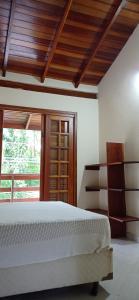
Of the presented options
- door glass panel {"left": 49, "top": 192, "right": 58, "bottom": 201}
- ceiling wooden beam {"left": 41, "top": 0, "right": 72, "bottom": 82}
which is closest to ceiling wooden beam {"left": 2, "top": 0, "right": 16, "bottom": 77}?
ceiling wooden beam {"left": 41, "top": 0, "right": 72, "bottom": 82}

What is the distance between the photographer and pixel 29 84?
451 centimetres

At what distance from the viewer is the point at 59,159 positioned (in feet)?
15.1

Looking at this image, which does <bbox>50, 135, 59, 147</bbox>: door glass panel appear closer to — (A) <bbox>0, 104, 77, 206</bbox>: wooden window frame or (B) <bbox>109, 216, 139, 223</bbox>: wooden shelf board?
(A) <bbox>0, 104, 77, 206</bbox>: wooden window frame

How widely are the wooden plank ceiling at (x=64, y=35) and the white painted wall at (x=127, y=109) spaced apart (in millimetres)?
232

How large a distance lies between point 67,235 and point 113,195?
223cm

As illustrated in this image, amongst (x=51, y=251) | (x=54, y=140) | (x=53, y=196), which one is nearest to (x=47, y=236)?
(x=51, y=251)

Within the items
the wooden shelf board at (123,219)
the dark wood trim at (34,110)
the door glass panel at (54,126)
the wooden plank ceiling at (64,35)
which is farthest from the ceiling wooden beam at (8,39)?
the wooden shelf board at (123,219)

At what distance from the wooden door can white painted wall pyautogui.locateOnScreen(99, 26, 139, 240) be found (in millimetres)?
642

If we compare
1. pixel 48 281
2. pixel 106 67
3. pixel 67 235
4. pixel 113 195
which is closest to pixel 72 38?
pixel 106 67

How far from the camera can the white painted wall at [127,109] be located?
383 cm

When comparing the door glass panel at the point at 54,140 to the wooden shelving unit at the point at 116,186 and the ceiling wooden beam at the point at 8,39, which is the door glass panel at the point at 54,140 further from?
the ceiling wooden beam at the point at 8,39

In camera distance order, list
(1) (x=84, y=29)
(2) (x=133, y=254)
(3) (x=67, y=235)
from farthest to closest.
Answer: (1) (x=84, y=29) → (2) (x=133, y=254) → (3) (x=67, y=235)

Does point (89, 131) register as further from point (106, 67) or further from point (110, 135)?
point (106, 67)

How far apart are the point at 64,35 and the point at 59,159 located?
6.91 feet
